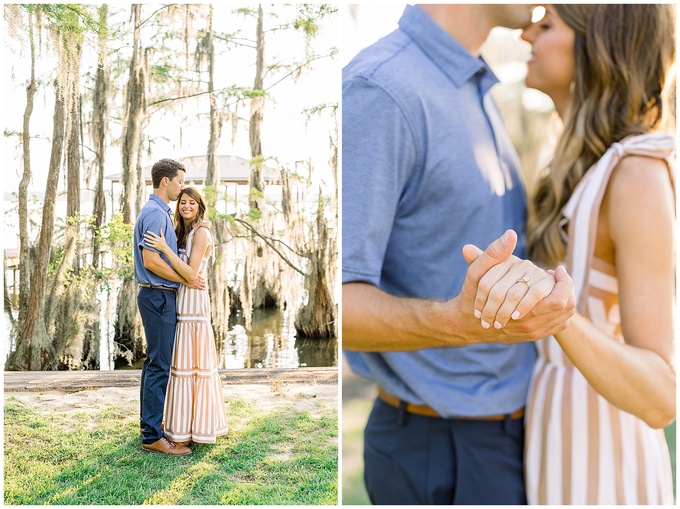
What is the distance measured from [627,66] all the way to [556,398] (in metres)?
1.07

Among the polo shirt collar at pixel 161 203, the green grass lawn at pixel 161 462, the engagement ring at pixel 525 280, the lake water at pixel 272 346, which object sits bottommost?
the green grass lawn at pixel 161 462

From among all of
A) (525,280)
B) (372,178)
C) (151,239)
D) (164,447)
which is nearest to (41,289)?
(151,239)

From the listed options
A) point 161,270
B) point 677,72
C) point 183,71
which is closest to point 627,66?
point 677,72

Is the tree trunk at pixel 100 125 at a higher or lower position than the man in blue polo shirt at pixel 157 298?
higher

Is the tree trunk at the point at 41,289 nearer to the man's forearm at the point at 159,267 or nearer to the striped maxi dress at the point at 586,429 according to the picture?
the man's forearm at the point at 159,267

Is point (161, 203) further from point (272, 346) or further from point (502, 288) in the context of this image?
point (502, 288)

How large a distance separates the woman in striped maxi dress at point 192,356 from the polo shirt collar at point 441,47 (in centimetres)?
92

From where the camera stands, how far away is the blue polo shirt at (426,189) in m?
1.65

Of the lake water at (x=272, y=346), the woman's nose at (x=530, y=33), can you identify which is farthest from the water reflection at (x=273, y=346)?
the woman's nose at (x=530, y=33)

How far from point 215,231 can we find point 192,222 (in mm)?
85

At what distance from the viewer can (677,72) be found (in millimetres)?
2209

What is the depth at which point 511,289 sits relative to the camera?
4.24 ft

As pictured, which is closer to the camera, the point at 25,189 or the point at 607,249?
the point at 607,249

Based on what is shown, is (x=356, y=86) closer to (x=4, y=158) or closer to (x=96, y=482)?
(x=4, y=158)
